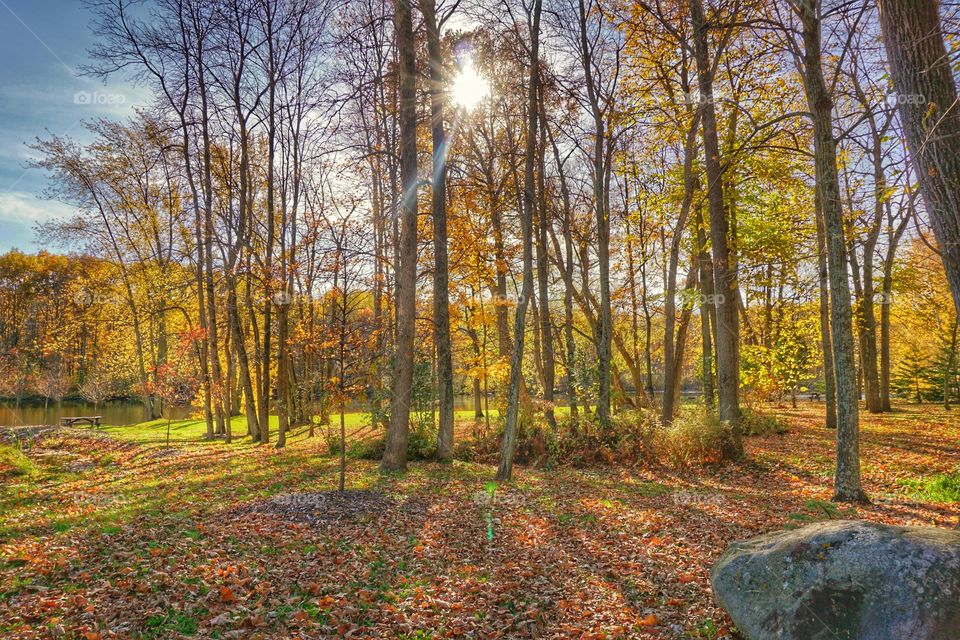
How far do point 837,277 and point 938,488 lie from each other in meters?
3.89

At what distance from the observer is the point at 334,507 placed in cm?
751

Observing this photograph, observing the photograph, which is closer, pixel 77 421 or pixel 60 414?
pixel 77 421

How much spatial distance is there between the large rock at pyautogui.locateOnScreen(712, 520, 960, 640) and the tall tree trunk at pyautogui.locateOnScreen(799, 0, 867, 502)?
154 inches

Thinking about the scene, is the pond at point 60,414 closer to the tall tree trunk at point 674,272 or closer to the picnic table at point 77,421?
the picnic table at point 77,421

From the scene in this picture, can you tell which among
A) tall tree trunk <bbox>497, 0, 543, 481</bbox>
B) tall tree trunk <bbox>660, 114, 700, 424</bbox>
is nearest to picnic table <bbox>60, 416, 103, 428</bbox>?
tall tree trunk <bbox>497, 0, 543, 481</bbox>

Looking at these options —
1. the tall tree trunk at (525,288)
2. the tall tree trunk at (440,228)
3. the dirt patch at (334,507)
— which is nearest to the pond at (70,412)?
the tall tree trunk at (440,228)

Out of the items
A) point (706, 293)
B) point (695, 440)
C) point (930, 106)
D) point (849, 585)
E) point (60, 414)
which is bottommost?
point (60, 414)

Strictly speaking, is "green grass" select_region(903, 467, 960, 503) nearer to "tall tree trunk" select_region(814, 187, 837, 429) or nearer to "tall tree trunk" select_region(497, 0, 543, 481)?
"tall tree trunk" select_region(497, 0, 543, 481)

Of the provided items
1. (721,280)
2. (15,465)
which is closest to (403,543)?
(721,280)

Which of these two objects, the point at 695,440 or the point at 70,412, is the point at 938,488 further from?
the point at 70,412

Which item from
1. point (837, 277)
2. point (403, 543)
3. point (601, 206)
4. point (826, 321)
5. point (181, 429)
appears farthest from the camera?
point (181, 429)

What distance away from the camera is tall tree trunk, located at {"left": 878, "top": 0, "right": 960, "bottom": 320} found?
13.6 ft

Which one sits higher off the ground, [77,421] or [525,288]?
Result: [525,288]

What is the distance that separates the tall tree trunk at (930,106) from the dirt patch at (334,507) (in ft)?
22.9
